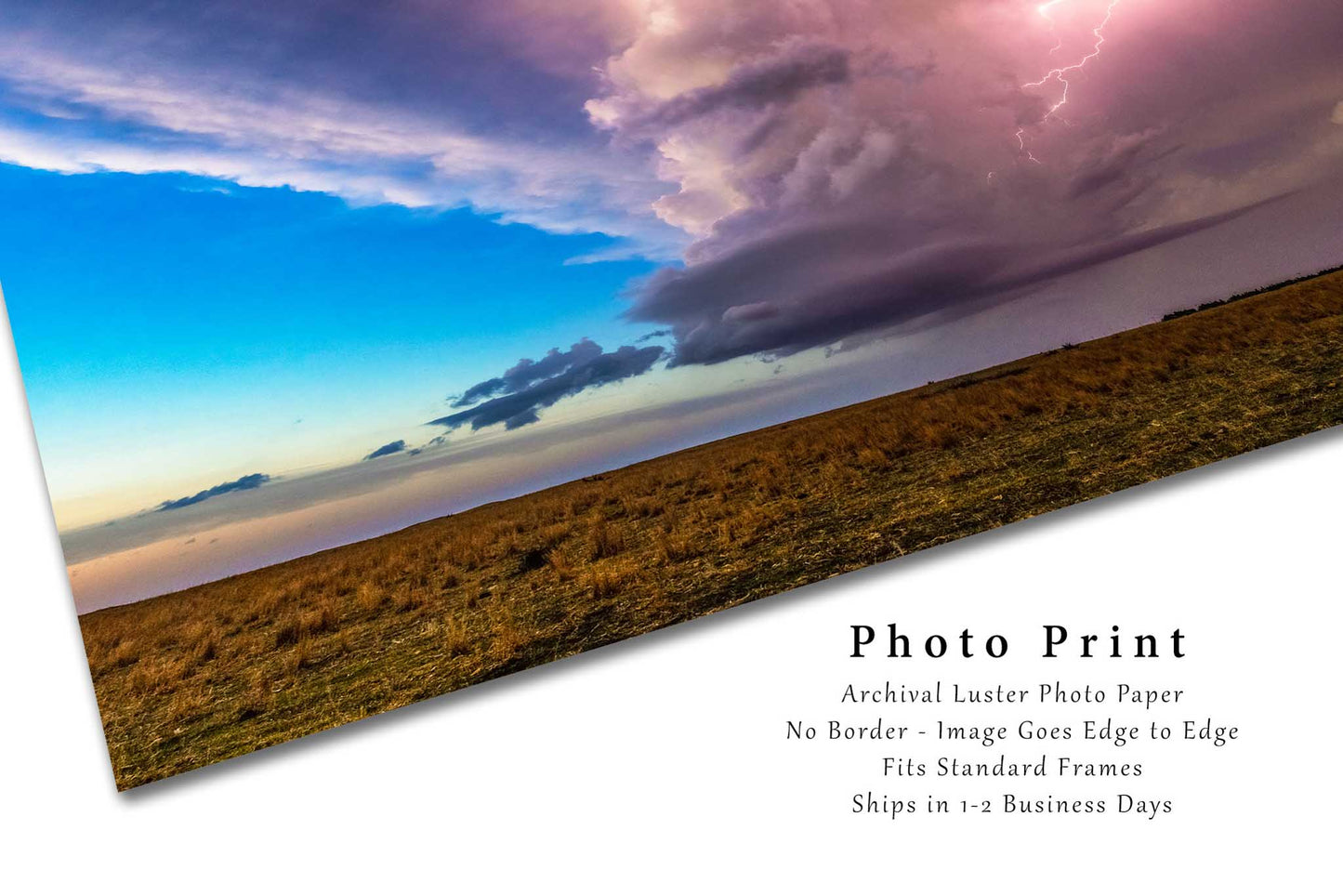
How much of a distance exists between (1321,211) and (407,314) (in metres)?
9.29

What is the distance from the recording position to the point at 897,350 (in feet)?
19.9

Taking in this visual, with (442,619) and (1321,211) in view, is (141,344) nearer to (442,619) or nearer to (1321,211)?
(442,619)

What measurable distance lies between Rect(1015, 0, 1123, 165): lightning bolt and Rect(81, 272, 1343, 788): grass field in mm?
2053

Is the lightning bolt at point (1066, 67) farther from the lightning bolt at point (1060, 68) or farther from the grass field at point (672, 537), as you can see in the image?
the grass field at point (672, 537)

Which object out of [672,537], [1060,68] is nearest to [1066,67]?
[1060,68]

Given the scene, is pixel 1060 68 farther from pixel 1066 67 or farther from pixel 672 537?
pixel 672 537

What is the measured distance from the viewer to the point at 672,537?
4578mm

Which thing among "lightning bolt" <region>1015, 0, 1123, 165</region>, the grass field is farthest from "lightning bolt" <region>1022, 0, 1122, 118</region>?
the grass field

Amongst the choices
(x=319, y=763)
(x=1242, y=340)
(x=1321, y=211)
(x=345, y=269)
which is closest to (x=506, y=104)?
(x=345, y=269)

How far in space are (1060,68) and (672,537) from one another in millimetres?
5508

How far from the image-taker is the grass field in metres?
3.46

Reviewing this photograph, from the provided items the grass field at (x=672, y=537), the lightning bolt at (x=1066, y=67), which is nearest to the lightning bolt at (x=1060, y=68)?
the lightning bolt at (x=1066, y=67)

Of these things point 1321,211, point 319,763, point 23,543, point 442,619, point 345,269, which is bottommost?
point 319,763

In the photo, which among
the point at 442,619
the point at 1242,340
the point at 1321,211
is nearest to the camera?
the point at 442,619
